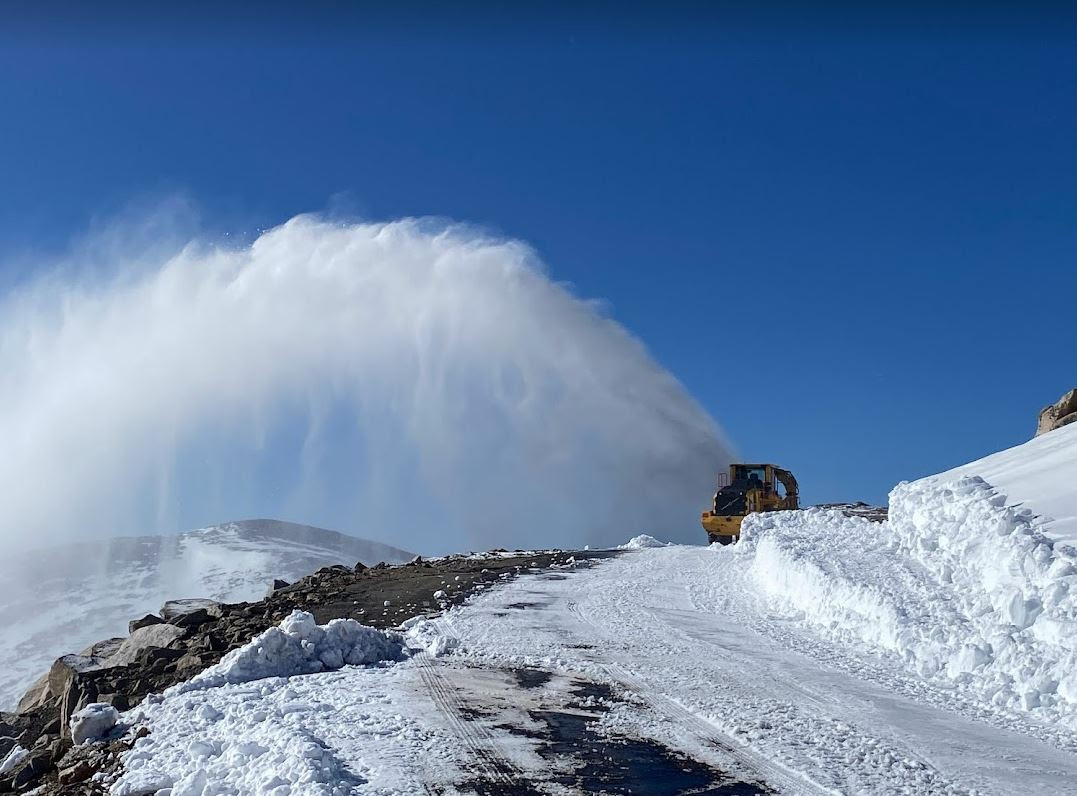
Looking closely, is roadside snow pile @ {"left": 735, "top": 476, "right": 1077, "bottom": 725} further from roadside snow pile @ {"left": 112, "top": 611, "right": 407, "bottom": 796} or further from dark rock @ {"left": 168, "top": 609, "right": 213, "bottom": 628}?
dark rock @ {"left": 168, "top": 609, "right": 213, "bottom": 628}

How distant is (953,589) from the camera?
513 inches

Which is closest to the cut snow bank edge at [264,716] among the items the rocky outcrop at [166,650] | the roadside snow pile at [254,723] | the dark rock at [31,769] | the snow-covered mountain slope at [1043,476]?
the roadside snow pile at [254,723]

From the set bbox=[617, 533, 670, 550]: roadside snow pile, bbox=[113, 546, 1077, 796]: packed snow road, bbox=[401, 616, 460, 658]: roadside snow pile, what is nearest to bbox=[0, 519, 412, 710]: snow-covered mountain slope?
bbox=[617, 533, 670, 550]: roadside snow pile

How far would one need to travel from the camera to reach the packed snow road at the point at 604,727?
6.75 metres

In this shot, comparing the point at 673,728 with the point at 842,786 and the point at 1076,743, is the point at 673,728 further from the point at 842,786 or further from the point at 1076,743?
the point at 1076,743

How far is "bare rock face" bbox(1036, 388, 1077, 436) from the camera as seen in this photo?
2755cm

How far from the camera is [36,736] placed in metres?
12.4

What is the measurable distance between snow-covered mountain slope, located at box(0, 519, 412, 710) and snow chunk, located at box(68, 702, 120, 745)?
39.9m

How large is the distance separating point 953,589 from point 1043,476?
4197 millimetres

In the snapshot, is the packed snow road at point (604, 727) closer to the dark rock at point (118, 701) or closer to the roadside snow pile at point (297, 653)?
the roadside snow pile at point (297, 653)

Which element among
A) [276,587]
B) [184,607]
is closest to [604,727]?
[184,607]

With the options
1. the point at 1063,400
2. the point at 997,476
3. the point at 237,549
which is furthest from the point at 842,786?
the point at 237,549

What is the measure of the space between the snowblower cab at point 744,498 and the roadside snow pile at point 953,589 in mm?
10092

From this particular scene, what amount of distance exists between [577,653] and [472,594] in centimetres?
560
